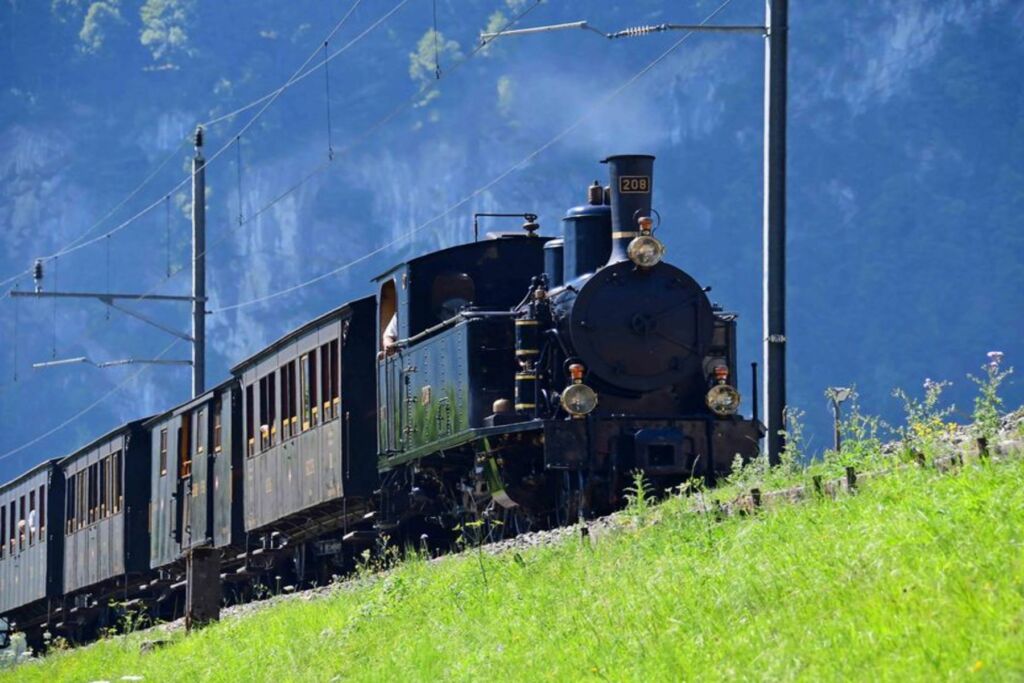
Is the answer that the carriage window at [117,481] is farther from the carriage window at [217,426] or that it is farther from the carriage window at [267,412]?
the carriage window at [267,412]

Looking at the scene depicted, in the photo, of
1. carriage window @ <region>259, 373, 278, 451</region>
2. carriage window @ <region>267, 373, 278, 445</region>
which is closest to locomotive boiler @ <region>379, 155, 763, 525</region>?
carriage window @ <region>267, 373, 278, 445</region>

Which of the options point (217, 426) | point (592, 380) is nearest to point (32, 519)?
point (217, 426)

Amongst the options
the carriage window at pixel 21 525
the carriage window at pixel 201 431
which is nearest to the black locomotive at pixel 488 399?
the carriage window at pixel 201 431

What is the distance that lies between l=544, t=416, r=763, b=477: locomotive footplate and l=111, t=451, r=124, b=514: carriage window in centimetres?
1534

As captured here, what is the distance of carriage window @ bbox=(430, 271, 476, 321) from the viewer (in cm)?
1931

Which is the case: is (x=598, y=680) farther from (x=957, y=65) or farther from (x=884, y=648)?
(x=957, y=65)

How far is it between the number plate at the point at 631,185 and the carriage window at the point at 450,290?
247 centimetres

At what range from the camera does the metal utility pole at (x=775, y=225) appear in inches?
609

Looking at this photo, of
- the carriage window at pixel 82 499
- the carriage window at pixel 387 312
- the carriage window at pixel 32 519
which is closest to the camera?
the carriage window at pixel 387 312

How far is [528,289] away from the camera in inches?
765

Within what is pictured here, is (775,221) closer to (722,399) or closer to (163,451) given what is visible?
(722,399)

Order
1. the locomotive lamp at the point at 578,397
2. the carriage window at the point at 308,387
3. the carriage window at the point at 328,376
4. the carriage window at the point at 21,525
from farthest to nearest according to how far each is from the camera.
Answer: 1. the carriage window at the point at 21,525
2. the carriage window at the point at 308,387
3. the carriage window at the point at 328,376
4. the locomotive lamp at the point at 578,397

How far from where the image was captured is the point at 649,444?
669 inches

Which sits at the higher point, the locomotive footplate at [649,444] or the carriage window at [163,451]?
the carriage window at [163,451]
